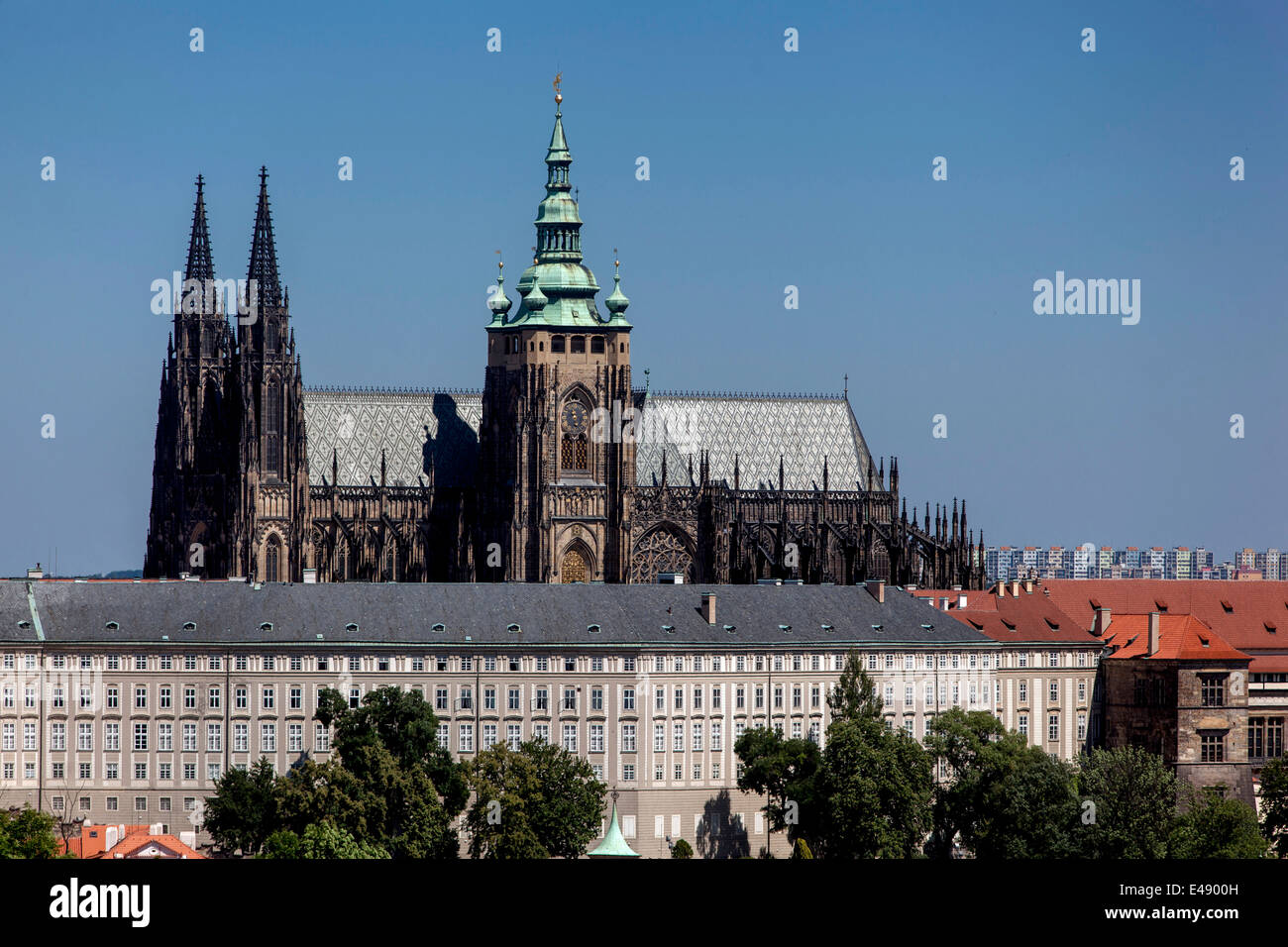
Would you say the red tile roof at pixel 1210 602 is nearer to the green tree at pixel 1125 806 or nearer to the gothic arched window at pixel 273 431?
the green tree at pixel 1125 806

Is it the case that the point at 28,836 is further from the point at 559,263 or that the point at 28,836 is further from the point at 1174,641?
the point at 559,263

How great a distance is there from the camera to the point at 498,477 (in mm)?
168000

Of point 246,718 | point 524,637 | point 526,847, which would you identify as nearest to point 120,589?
point 246,718

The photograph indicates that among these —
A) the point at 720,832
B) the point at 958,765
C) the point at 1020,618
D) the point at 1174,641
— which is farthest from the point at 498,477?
the point at 958,765

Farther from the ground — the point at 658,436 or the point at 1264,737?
the point at 658,436

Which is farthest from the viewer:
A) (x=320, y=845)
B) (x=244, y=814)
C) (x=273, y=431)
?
(x=273, y=431)

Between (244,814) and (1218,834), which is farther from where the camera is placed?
(244,814)

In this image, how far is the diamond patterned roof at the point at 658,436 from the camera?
170875mm

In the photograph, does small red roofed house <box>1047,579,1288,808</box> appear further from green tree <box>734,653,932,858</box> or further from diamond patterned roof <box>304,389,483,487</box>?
diamond patterned roof <box>304,389,483,487</box>

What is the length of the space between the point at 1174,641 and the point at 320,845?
2165 inches

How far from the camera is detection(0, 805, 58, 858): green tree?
9425 cm

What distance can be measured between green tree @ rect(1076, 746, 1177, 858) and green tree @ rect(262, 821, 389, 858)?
2633 cm
